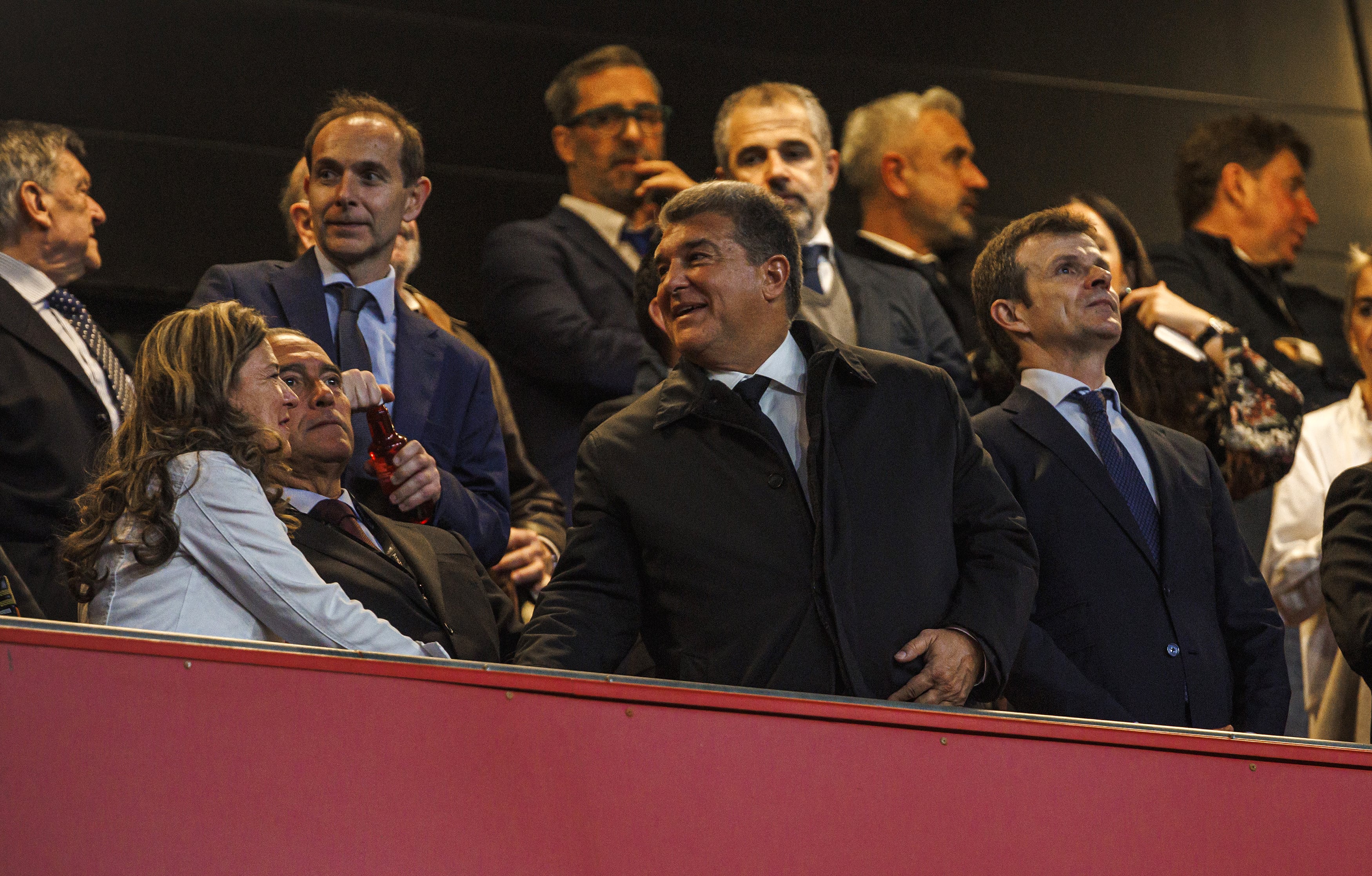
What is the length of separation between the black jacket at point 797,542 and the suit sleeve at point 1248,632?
47cm

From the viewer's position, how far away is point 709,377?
2.17m

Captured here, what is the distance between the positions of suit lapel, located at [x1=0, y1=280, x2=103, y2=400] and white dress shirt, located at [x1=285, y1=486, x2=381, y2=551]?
682 mm

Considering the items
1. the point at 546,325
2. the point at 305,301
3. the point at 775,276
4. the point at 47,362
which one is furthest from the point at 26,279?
the point at 775,276

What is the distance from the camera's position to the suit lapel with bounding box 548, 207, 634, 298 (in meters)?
3.35

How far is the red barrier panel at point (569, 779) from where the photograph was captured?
1.51 metres

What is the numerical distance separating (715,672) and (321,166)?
1.28 m

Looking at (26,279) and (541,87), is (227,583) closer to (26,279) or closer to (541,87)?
(26,279)

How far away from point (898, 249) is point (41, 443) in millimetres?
2024

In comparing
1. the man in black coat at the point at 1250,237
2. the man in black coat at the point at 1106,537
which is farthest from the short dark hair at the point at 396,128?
the man in black coat at the point at 1250,237

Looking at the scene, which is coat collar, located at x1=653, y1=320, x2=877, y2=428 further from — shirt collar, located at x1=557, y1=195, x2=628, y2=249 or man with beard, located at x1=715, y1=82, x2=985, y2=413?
shirt collar, located at x1=557, y1=195, x2=628, y2=249

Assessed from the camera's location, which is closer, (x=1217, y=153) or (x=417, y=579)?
(x=417, y=579)

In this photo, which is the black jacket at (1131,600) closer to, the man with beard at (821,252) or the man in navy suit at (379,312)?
the man with beard at (821,252)

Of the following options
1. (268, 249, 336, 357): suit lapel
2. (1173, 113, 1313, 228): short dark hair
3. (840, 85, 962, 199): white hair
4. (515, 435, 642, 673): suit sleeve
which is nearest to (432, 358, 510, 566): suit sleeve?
(268, 249, 336, 357): suit lapel

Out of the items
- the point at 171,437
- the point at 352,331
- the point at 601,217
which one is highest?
the point at 601,217
